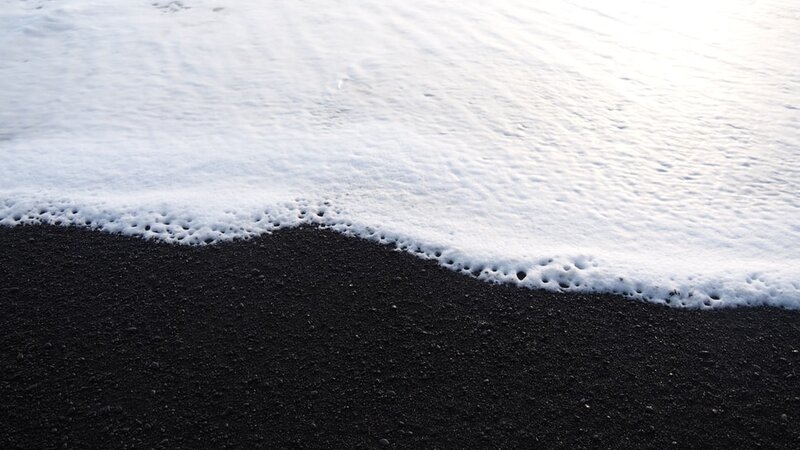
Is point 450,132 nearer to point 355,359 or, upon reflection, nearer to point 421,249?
point 421,249

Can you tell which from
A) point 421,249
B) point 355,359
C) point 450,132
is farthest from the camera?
point 450,132

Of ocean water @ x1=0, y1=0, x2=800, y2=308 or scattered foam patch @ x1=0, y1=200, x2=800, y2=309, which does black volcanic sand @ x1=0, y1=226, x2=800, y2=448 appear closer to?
scattered foam patch @ x1=0, y1=200, x2=800, y2=309

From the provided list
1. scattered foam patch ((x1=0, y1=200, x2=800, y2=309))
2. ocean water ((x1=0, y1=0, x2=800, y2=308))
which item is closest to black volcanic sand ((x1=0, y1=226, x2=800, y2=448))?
scattered foam patch ((x1=0, y1=200, x2=800, y2=309))

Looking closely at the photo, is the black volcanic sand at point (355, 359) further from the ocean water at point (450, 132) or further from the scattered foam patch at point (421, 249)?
the ocean water at point (450, 132)

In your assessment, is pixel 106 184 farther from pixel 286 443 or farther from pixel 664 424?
pixel 664 424

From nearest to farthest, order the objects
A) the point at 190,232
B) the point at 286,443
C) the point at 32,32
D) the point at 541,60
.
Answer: the point at 286,443, the point at 190,232, the point at 541,60, the point at 32,32

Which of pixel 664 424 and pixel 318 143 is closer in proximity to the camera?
pixel 664 424

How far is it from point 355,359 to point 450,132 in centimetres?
226

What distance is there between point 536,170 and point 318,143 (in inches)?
61.3

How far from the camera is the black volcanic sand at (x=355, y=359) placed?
92.0 inches

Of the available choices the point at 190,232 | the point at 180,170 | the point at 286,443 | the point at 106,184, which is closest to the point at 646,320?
the point at 286,443

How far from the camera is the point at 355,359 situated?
2.62 meters

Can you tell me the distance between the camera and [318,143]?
13.9ft

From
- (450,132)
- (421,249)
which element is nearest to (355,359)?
(421,249)
